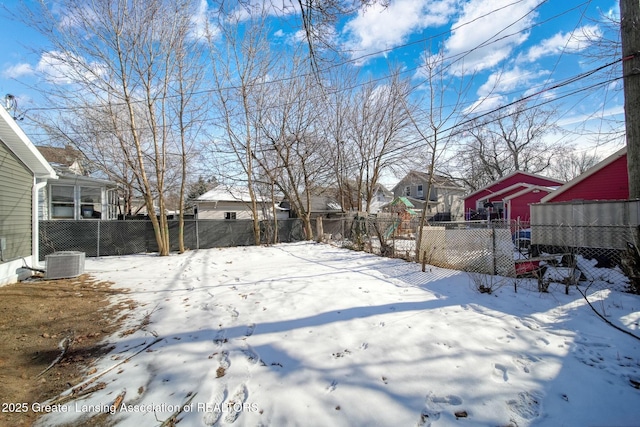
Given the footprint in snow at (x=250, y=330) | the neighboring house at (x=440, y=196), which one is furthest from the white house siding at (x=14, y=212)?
the neighboring house at (x=440, y=196)

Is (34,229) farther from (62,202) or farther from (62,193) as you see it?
(62,193)

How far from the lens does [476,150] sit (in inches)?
1174

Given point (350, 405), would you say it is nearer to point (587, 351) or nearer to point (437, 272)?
point (587, 351)

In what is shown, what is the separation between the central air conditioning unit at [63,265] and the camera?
6.58 meters

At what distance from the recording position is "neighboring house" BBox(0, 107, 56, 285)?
6.07m

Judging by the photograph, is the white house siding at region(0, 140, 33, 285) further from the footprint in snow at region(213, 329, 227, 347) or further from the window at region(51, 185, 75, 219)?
the footprint in snow at region(213, 329, 227, 347)

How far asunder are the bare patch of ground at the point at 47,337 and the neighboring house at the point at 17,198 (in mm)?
839

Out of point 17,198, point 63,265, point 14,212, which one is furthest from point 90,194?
point 63,265

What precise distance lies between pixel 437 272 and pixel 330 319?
3.69 m

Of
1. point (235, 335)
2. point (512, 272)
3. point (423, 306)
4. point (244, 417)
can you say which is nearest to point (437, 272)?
point (512, 272)

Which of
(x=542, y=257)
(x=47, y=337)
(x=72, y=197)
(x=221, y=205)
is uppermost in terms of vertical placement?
(x=221, y=205)

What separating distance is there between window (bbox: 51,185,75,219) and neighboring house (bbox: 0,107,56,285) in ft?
15.3

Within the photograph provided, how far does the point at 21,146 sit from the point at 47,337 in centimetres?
568

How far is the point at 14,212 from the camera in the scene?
658 centimetres
